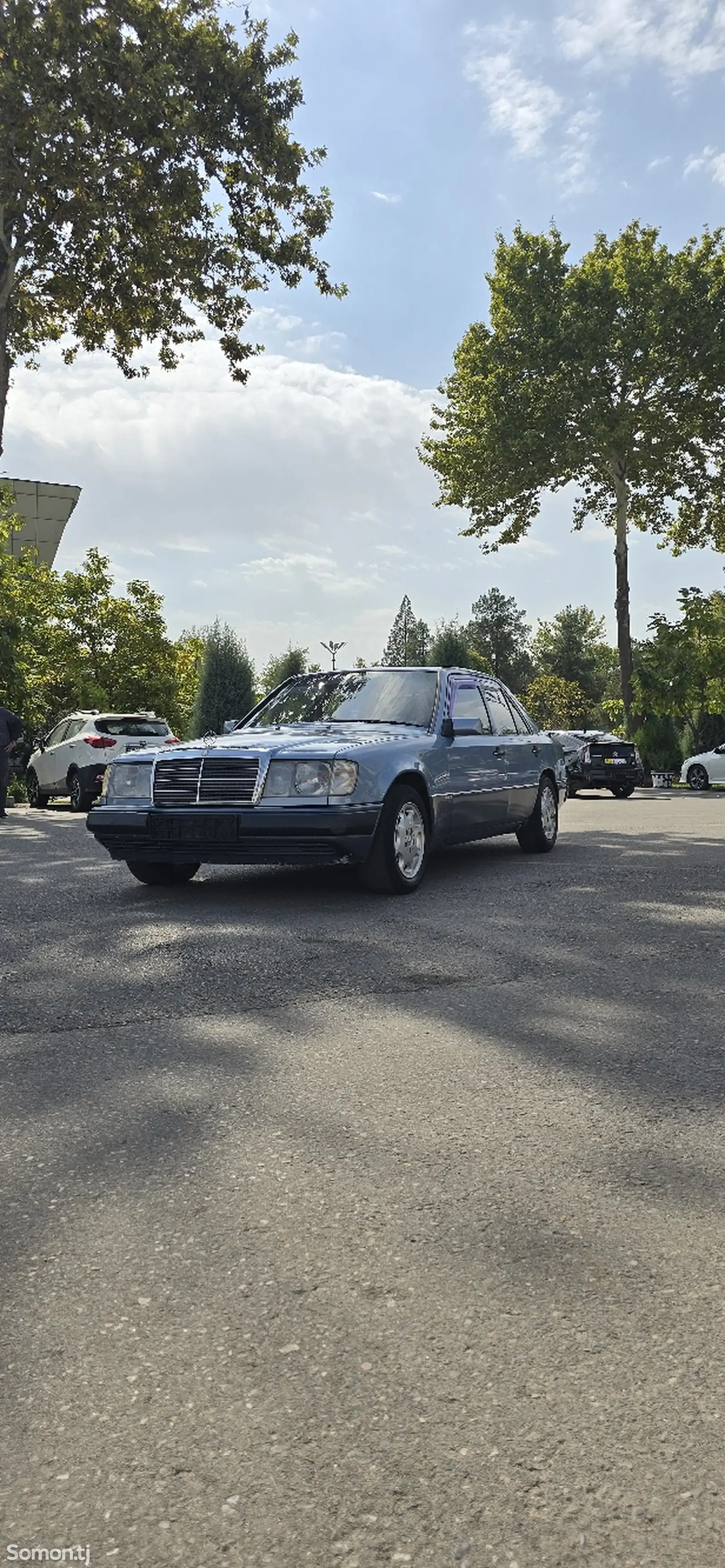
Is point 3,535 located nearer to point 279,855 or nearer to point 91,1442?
point 279,855

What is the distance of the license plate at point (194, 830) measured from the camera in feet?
27.8

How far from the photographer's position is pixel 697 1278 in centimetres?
279

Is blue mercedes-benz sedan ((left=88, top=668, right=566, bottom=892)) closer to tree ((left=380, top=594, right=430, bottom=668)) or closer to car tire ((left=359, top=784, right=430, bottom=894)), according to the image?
car tire ((left=359, top=784, right=430, bottom=894))

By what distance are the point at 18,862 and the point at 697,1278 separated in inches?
377

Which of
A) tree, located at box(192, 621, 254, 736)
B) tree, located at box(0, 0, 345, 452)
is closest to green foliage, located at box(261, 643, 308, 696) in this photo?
tree, located at box(192, 621, 254, 736)

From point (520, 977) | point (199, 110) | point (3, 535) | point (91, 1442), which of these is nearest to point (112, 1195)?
point (91, 1442)

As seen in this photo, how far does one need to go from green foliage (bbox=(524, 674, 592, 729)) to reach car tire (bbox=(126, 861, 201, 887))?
84.7m

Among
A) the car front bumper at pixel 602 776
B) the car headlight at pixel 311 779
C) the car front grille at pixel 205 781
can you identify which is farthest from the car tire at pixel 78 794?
the car headlight at pixel 311 779

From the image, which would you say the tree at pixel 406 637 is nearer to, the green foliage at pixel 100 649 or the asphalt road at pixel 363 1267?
the green foliage at pixel 100 649

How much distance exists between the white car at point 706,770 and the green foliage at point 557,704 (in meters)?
59.2

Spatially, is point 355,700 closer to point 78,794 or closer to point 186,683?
point 78,794

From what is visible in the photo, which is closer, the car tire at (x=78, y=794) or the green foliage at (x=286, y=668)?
the car tire at (x=78, y=794)

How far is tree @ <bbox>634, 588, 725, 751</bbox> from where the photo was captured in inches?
1606

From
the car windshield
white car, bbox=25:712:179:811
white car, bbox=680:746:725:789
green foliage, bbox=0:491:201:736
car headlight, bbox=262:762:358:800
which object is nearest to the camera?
car headlight, bbox=262:762:358:800
